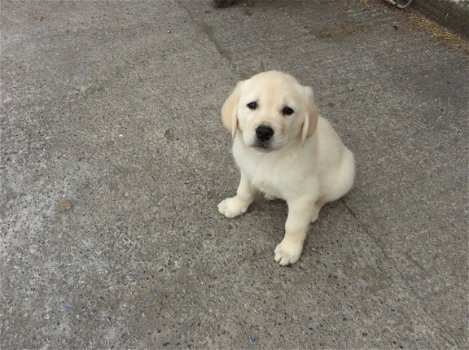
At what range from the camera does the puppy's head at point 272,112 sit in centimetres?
202

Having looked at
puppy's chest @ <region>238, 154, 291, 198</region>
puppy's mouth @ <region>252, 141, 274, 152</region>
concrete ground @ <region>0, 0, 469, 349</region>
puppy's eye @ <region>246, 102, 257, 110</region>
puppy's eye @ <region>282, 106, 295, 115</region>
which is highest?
puppy's eye @ <region>282, 106, 295, 115</region>

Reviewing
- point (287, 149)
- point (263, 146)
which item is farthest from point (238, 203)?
point (263, 146)

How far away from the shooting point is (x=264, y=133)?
6.56 feet

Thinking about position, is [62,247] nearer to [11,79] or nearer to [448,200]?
[11,79]

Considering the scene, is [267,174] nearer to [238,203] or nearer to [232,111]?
[232,111]

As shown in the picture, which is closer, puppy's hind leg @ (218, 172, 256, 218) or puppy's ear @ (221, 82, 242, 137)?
puppy's ear @ (221, 82, 242, 137)

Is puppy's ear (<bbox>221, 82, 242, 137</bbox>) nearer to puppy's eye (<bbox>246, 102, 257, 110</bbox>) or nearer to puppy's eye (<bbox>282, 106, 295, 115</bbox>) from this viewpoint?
puppy's eye (<bbox>246, 102, 257, 110</bbox>)

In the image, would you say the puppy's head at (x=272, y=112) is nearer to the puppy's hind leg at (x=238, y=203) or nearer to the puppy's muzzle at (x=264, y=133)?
the puppy's muzzle at (x=264, y=133)

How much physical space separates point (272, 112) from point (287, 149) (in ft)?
0.81

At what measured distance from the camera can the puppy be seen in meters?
2.05

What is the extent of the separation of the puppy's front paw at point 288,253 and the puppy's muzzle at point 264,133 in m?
0.75

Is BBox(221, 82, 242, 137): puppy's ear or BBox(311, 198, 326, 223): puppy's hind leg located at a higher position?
BBox(221, 82, 242, 137): puppy's ear

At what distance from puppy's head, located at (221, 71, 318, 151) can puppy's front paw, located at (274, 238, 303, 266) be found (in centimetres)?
66

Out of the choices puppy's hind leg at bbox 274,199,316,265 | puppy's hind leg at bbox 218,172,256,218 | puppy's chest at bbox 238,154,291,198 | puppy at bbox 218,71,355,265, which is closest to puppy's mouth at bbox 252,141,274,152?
puppy at bbox 218,71,355,265
